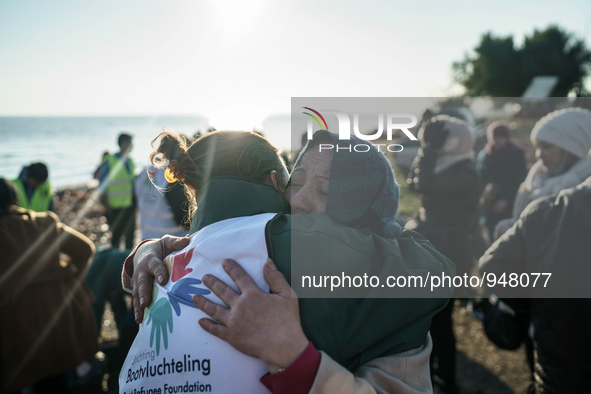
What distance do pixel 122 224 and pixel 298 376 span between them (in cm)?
626

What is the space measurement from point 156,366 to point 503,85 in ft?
172

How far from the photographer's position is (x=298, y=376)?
0.96m

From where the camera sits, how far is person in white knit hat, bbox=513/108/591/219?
2.84 m

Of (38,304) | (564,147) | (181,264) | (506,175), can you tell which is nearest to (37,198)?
(38,304)

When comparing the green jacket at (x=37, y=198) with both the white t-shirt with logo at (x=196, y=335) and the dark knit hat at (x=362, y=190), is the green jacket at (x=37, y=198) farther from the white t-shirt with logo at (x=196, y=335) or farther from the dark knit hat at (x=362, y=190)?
the dark knit hat at (x=362, y=190)

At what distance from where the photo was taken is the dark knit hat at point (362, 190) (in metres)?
1.43

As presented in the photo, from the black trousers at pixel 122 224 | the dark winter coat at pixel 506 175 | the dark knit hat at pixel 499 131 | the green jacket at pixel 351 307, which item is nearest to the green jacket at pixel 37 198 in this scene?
the black trousers at pixel 122 224

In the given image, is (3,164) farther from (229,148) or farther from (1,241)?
(229,148)

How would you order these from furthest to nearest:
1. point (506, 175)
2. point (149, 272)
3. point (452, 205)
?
point (506, 175)
point (452, 205)
point (149, 272)

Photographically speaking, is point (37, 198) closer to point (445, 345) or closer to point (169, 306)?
point (169, 306)

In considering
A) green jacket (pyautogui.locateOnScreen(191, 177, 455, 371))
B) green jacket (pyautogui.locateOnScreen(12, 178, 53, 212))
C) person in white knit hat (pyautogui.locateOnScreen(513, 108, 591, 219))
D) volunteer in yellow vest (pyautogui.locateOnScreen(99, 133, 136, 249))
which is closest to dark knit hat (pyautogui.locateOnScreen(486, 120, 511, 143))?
person in white knit hat (pyautogui.locateOnScreen(513, 108, 591, 219))

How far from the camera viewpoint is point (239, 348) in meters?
0.99

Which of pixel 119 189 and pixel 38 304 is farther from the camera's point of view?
pixel 119 189

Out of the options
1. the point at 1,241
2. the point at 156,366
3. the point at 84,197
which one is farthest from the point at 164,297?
the point at 84,197
